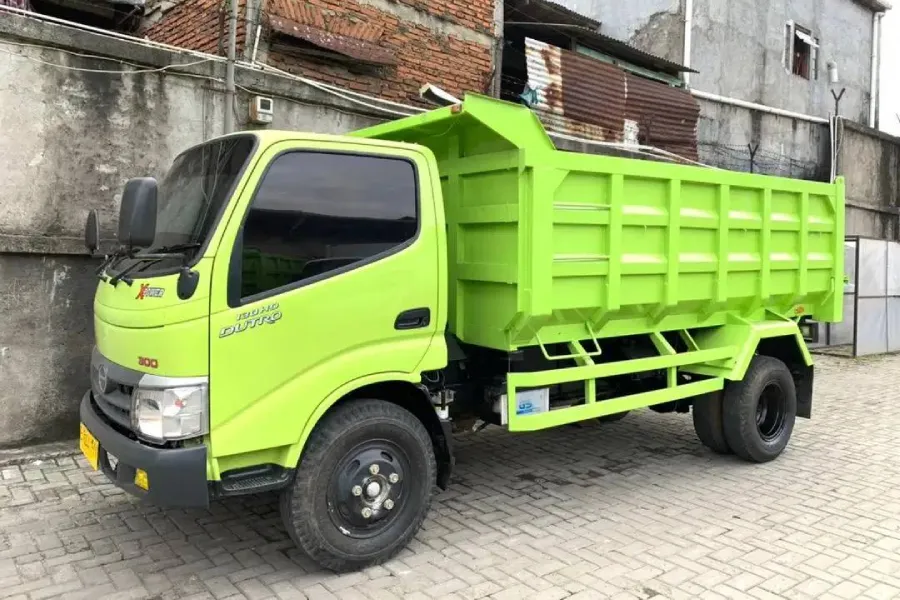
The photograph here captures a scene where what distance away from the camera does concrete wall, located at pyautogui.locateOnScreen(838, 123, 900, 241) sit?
606 inches

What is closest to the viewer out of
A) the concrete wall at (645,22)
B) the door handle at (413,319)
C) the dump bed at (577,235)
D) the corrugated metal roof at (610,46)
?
the door handle at (413,319)

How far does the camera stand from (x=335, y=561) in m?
3.63

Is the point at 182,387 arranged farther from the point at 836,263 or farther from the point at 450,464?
the point at 836,263

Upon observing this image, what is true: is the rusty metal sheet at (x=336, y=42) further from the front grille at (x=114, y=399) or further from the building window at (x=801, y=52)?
the building window at (x=801, y=52)

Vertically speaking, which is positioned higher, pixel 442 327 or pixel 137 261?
pixel 137 261

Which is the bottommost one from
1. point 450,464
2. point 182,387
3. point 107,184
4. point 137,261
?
point 450,464

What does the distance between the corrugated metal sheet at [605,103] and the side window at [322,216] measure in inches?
253

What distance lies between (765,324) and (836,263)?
1.24 meters

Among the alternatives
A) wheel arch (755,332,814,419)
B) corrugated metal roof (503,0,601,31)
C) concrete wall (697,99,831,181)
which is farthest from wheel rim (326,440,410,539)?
concrete wall (697,99,831,181)

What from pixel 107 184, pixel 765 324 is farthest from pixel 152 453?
pixel 765 324

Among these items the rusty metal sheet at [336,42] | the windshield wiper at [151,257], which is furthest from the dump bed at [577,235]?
the rusty metal sheet at [336,42]

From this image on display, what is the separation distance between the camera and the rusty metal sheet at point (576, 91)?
9875 millimetres

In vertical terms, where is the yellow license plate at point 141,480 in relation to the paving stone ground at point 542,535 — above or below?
above

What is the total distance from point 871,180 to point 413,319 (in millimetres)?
15943
